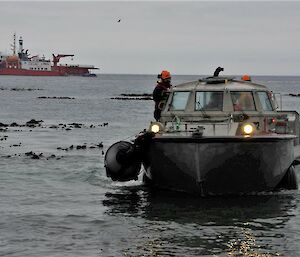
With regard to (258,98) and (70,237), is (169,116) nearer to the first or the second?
(258,98)

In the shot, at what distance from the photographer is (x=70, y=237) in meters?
12.8

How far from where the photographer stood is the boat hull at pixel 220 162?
594 inches

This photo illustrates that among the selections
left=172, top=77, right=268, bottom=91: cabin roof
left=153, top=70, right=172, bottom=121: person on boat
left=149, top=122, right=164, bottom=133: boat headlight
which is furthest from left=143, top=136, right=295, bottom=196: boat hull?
left=153, top=70, right=172, bottom=121: person on boat

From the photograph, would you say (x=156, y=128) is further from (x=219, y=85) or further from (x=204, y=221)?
(x=204, y=221)

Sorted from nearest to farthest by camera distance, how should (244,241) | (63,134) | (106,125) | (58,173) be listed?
(244,241), (58,173), (63,134), (106,125)

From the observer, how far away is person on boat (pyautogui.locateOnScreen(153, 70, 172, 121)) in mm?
18484

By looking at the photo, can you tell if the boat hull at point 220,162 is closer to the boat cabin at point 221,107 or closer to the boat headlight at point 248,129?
the boat headlight at point 248,129

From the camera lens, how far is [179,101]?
17828 mm

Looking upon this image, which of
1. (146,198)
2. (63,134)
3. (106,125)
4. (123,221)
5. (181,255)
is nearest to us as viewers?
(181,255)

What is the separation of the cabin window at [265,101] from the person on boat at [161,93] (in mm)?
2506

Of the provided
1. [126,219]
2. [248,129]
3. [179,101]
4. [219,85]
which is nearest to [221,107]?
[219,85]

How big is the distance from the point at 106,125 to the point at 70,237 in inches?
1358

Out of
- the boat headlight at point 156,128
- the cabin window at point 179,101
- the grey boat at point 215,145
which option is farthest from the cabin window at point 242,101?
the boat headlight at point 156,128

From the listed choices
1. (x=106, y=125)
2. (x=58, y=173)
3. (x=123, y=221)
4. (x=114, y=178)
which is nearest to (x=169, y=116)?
(x=114, y=178)
